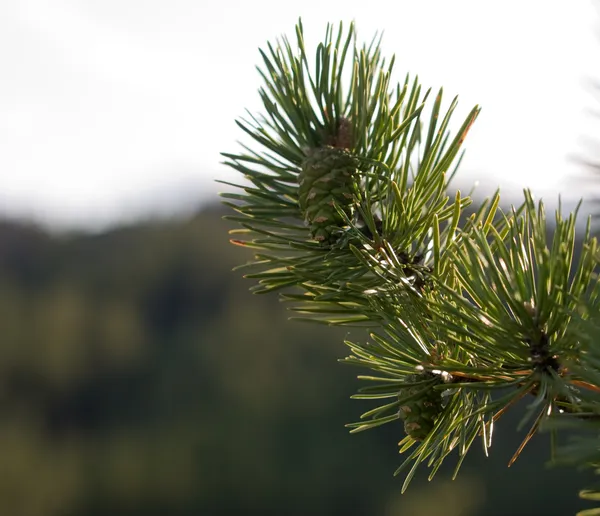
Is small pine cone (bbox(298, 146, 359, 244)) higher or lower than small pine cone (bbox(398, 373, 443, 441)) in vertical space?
higher

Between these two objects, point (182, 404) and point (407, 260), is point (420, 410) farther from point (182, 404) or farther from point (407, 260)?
point (182, 404)

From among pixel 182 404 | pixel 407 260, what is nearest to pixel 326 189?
pixel 407 260

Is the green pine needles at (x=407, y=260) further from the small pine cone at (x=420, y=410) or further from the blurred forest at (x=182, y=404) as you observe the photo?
the blurred forest at (x=182, y=404)

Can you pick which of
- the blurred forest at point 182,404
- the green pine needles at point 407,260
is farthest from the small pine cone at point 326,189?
the blurred forest at point 182,404

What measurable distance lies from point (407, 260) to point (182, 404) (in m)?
7.27

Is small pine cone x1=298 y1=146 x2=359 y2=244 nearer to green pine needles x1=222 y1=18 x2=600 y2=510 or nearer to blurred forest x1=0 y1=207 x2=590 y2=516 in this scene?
green pine needles x1=222 y1=18 x2=600 y2=510

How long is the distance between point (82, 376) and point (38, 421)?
0.62m

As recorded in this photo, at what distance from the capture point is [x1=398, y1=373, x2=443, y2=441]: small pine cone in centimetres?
30

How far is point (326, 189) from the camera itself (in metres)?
0.32

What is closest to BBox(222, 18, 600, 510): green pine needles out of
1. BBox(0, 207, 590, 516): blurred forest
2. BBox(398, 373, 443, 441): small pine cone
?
BBox(398, 373, 443, 441): small pine cone

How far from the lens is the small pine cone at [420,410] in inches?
11.9

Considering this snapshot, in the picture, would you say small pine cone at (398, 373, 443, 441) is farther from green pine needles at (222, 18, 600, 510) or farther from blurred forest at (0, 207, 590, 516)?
blurred forest at (0, 207, 590, 516)

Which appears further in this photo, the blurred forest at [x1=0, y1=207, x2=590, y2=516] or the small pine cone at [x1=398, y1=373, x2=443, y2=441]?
the blurred forest at [x1=0, y1=207, x2=590, y2=516]

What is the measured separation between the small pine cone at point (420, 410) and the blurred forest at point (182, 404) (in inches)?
243
